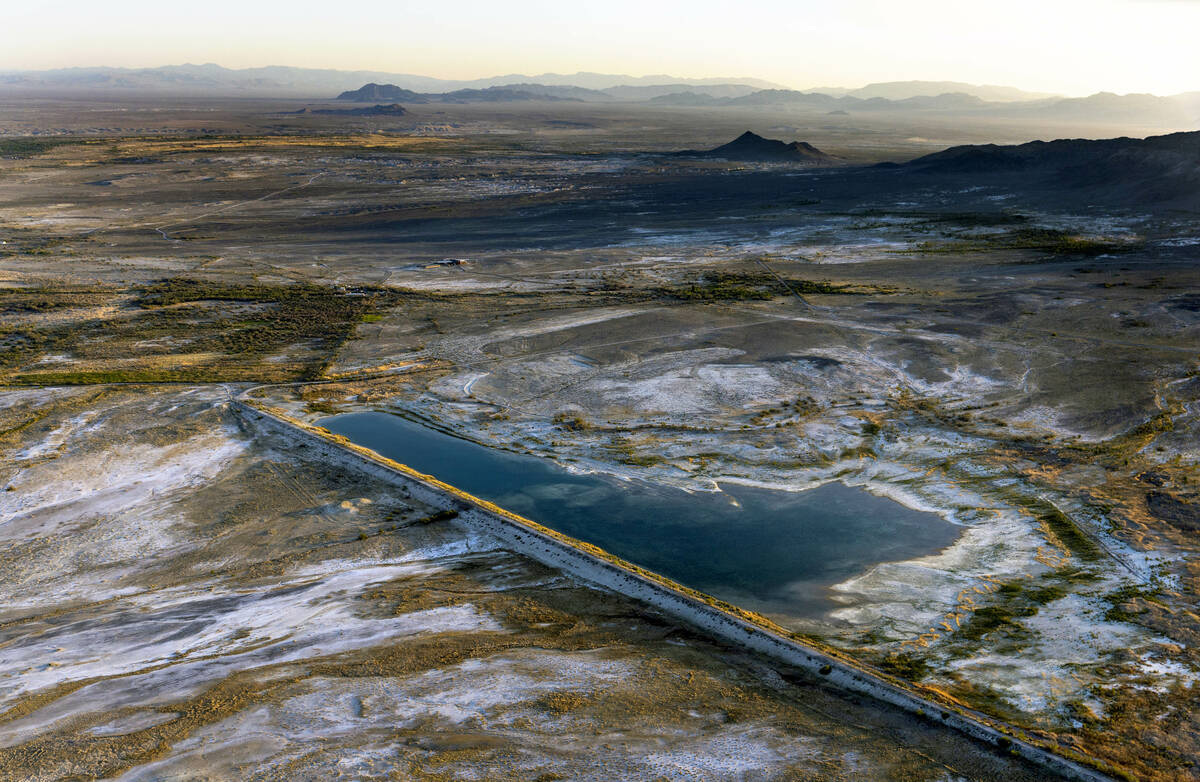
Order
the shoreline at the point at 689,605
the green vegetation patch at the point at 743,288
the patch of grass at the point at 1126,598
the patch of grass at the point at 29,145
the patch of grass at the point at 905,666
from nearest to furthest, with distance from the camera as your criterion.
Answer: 1. the shoreline at the point at 689,605
2. the patch of grass at the point at 905,666
3. the patch of grass at the point at 1126,598
4. the green vegetation patch at the point at 743,288
5. the patch of grass at the point at 29,145

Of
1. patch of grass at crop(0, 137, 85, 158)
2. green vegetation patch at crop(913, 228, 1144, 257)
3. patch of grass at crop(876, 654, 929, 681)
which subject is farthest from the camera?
patch of grass at crop(0, 137, 85, 158)

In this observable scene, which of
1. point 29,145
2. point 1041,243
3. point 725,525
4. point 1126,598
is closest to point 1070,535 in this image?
point 1126,598

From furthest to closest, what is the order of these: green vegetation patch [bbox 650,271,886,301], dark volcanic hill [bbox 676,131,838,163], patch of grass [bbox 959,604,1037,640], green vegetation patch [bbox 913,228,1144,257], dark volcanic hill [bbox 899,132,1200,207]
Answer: dark volcanic hill [bbox 676,131,838,163] < dark volcanic hill [bbox 899,132,1200,207] < green vegetation patch [bbox 913,228,1144,257] < green vegetation patch [bbox 650,271,886,301] < patch of grass [bbox 959,604,1037,640]

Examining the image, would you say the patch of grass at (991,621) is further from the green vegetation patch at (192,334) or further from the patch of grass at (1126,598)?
Answer: the green vegetation patch at (192,334)

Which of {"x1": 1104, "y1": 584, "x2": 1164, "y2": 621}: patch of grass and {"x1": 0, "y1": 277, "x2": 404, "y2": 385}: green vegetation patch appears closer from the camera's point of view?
{"x1": 1104, "y1": 584, "x2": 1164, "y2": 621}: patch of grass

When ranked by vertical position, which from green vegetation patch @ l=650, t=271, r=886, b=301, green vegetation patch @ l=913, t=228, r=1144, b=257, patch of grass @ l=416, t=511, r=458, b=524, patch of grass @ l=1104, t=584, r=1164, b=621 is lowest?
patch of grass @ l=416, t=511, r=458, b=524

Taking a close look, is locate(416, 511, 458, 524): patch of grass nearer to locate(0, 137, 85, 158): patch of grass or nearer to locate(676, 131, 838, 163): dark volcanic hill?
locate(676, 131, 838, 163): dark volcanic hill

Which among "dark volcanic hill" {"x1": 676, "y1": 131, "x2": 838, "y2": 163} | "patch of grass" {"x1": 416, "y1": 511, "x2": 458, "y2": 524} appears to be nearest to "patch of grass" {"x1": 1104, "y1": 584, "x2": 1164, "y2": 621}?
"patch of grass" {"x1": 416, "y1": 511, "x2": 458, "y2": 524}

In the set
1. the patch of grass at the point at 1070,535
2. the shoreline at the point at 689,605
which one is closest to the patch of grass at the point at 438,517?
the shoreline at the point at 689,605
